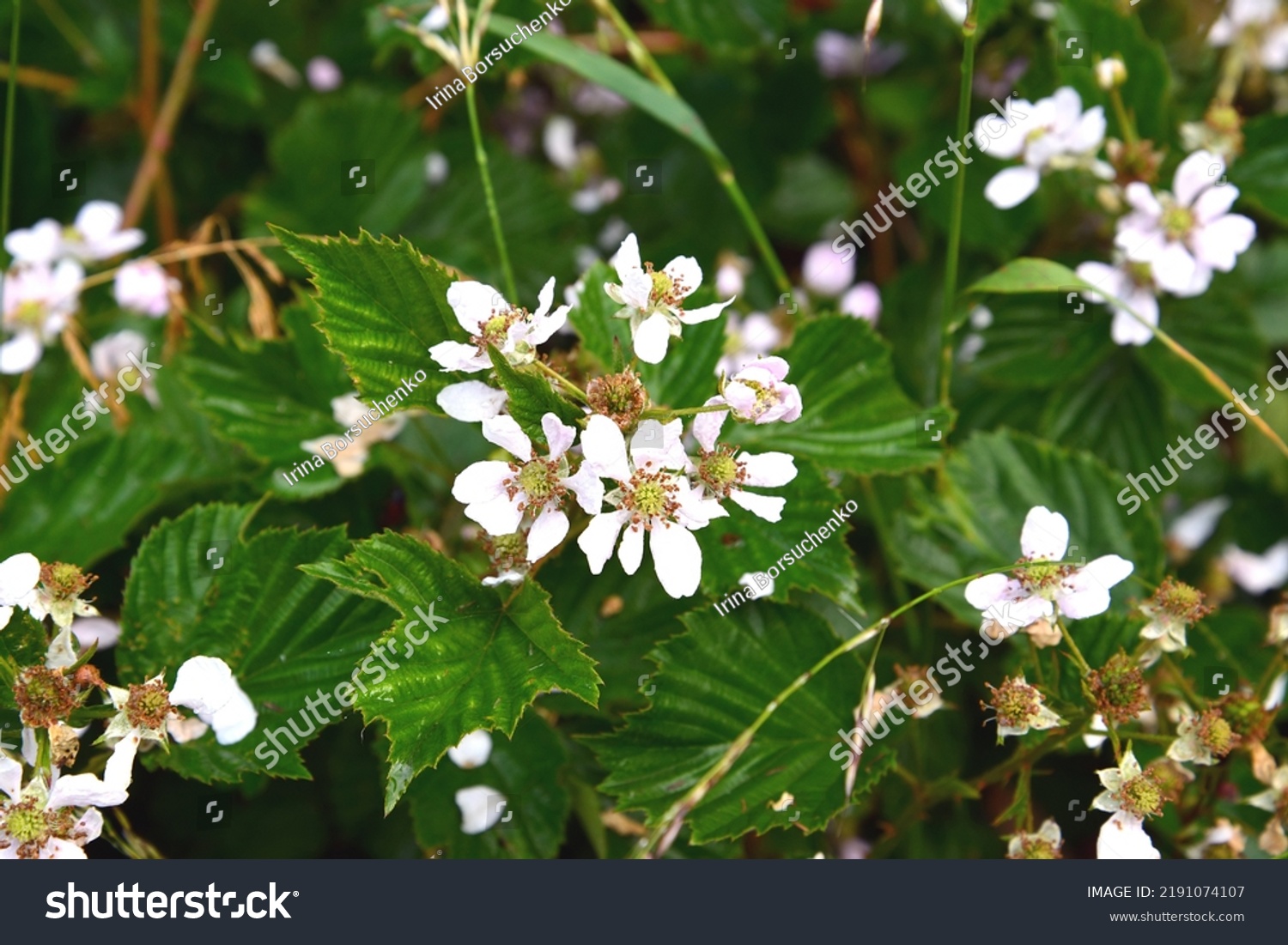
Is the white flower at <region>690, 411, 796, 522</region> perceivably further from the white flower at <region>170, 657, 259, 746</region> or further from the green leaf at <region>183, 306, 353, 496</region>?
the green leaf at <region>183, 306, 353, 496</region>

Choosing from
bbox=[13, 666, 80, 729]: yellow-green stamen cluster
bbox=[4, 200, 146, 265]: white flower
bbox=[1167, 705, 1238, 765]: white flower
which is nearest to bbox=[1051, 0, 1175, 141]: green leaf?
bbox=[1167, 705, 1238, 765]: white flower

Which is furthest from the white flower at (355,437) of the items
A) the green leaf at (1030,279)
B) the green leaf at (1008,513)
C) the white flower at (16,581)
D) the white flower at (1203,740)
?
the white flower at (1203,740)

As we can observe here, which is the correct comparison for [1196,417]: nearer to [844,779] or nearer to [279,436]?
[844,779]

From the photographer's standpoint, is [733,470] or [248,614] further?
[248,614]

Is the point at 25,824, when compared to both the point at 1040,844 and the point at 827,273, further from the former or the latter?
the point at 827,273

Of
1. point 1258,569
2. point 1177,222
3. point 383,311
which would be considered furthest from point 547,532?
point 1258,569

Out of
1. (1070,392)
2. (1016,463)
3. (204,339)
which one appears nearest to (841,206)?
(1070,392)

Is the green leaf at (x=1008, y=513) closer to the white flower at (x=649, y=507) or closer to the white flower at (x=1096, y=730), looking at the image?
the white flower at (x=1096, y=730)
